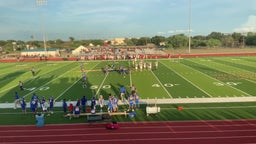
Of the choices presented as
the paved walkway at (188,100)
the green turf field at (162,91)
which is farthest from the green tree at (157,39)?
the paved walkway at (188,100)

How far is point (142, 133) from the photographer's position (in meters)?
12.4

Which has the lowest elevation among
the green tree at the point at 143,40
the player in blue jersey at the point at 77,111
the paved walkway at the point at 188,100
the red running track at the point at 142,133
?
the red running track at the point at 142,133

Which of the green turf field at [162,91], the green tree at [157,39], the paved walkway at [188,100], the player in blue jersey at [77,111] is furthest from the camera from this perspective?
the green tree at [157,39]

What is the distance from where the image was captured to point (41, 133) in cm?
1284

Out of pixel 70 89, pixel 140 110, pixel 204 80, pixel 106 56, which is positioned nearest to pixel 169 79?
pixel 204 80

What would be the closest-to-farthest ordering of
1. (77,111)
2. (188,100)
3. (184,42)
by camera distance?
(77,111)
(188,100)
(184,42)

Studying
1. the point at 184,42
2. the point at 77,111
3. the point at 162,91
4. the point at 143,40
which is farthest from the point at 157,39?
the point at 77,111

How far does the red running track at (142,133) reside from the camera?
38.3 ft

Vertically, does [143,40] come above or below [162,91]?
above

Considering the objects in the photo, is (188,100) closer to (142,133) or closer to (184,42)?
(142,133)

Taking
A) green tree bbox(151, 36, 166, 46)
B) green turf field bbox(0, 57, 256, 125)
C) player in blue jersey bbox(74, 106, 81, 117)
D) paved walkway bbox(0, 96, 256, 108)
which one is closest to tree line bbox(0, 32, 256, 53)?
green tree bbox(151, 36, 166, 46)

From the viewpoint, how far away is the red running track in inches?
460

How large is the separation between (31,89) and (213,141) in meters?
17.4

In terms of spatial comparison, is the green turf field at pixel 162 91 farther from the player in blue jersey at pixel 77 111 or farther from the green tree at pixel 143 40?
the green tree at pixel 143 40
